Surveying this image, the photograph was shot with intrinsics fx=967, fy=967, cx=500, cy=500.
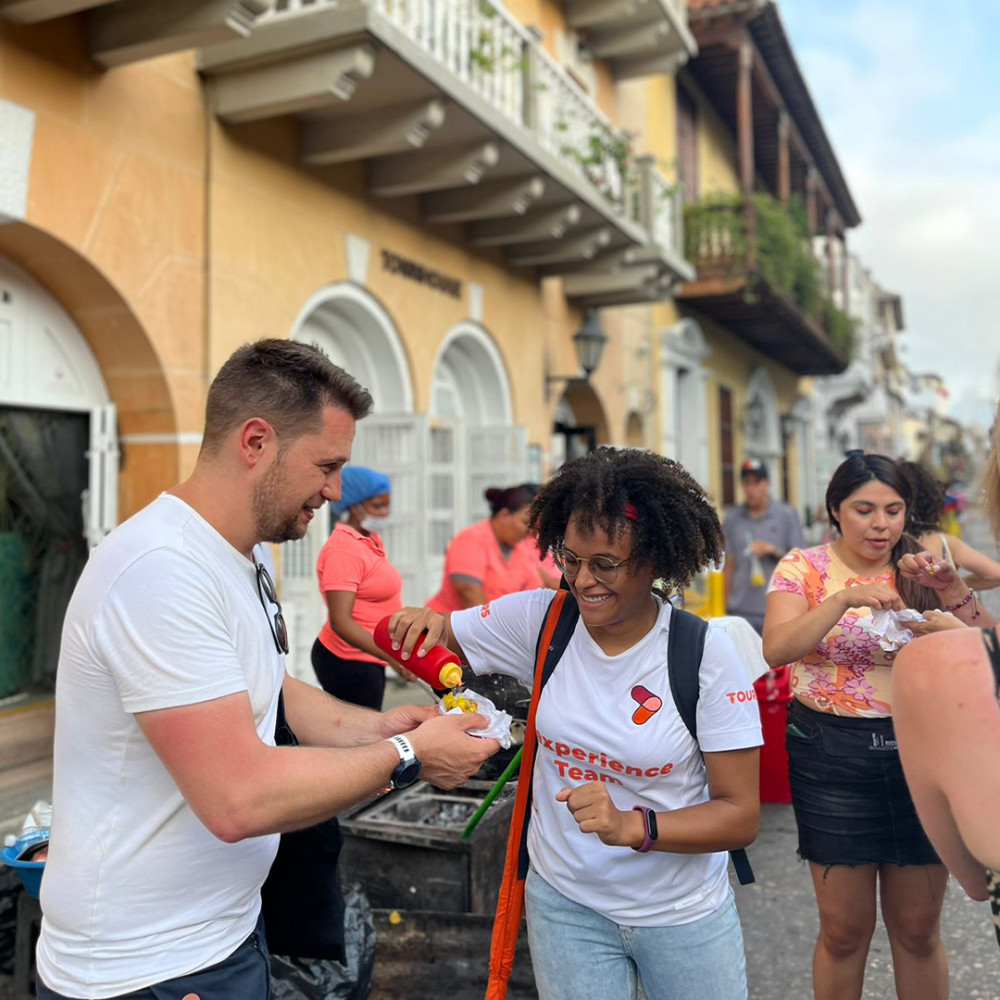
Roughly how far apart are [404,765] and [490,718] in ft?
0.99

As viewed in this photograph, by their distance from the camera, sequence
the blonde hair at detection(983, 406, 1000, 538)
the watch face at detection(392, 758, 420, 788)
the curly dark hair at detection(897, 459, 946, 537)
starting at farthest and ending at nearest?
1. the curly dark hair at detection(897, 459, 946, 537)
2. the watch face at detection(392, 758, 420, 788)
3. the blonde hair at detection(983, 406, 1000, 538)

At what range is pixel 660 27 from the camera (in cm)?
1216

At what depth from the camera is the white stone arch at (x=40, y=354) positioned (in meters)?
5.65

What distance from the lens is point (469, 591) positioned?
211 inches

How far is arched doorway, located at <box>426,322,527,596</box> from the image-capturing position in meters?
9.23

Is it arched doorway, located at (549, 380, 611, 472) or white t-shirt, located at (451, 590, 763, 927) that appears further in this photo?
arched doorway, located at (549, 380, 611, 472)

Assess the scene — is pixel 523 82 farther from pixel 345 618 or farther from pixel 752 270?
pixel 345 618

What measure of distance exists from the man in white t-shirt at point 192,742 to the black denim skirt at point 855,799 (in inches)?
54.9

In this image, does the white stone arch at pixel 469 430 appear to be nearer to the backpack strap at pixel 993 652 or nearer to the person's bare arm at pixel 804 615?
the person's bare arm at pixel 804 615

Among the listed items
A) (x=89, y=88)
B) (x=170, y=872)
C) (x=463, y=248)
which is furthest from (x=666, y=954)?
(x=463, y=248)

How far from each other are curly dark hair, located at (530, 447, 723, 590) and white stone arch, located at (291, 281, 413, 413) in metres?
6.04

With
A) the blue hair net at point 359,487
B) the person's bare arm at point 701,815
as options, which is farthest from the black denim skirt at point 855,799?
the blue hair net at point 359,487

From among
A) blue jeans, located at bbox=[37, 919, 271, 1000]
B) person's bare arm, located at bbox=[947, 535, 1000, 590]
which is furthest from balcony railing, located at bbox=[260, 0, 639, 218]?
blue jeans, located at bbox=[37, 919, 271, 1000]

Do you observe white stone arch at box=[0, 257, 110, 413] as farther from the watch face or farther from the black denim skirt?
the black denim skirt
